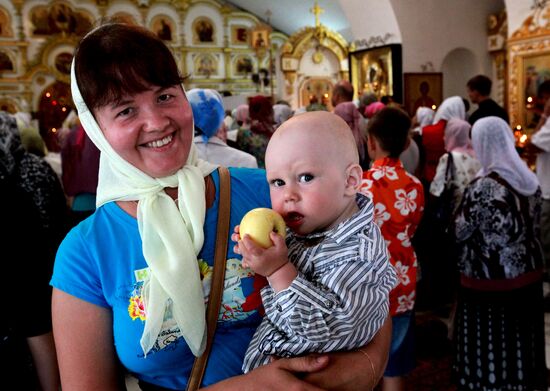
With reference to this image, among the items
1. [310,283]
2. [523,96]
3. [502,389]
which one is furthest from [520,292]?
[523,96]

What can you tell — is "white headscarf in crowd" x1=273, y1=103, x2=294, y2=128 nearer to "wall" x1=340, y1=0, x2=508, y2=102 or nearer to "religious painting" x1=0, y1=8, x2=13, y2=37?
"wall" x1=340, y1=0, x2=508, y2=102

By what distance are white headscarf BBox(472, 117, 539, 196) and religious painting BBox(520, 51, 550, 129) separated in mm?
5459

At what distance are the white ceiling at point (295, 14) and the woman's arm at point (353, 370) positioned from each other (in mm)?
16713

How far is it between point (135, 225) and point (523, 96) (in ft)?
29.2

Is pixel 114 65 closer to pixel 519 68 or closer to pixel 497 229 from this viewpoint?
pixel 497 229

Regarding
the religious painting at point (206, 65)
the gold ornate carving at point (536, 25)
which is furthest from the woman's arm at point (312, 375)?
the religious painting at point (206, 65)

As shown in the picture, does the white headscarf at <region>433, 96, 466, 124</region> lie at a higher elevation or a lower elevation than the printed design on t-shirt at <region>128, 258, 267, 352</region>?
higher

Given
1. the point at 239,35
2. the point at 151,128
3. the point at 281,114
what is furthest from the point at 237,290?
the point at 239,35

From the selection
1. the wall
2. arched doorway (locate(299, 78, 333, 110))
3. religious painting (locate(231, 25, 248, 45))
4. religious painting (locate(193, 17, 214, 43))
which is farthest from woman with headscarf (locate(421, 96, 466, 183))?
religious painting (locate(231, 25, 248, 45))

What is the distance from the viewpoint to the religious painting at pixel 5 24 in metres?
17.8

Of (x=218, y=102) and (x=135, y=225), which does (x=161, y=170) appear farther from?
(x=218, y=102)

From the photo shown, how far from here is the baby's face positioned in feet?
4.31

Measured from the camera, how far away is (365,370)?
131cm

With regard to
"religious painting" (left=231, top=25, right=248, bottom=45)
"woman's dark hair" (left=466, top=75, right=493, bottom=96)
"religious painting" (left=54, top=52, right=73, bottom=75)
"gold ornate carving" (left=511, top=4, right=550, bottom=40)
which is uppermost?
"religious painting" (left=231, top=25, right=248, bottom=45)
